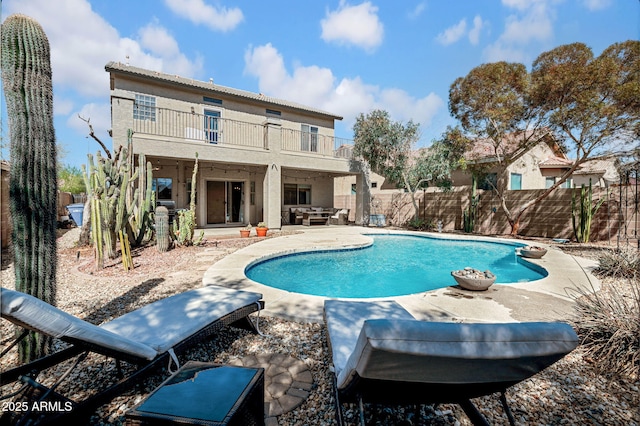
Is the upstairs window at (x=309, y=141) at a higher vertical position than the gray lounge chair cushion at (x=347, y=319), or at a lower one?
higher

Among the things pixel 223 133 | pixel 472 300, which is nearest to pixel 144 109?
pixel 223 133

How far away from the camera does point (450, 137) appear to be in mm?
13125

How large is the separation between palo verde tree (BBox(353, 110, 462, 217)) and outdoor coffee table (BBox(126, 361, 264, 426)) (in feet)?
48.3

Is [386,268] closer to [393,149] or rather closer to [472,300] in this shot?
[472,300]

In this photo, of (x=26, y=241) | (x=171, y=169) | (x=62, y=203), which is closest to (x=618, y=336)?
(x=26, y=241)

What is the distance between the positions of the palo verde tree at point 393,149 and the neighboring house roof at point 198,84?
3166mm

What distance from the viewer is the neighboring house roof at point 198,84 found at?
11883mm

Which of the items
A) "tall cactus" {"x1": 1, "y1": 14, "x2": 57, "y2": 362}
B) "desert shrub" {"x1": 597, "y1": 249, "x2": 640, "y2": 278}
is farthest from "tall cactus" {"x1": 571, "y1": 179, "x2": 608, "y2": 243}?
"tall cactus" {"x1": 1, "y1": 14, "x2": 57, "y2": 362}

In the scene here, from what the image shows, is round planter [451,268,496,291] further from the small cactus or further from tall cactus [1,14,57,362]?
the small cactus

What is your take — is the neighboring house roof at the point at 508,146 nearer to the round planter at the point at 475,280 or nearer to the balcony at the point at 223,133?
the balcony at the point at 223,133

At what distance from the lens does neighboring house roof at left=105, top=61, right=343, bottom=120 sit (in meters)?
11.9

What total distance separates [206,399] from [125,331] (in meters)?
1.58

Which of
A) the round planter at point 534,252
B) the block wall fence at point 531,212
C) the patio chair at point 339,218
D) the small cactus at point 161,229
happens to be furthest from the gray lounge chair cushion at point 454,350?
the patio chair at point 339,218

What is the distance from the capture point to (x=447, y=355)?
4.10 ft
